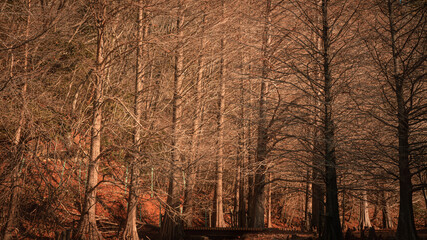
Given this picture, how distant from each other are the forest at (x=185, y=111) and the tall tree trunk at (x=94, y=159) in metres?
0.04

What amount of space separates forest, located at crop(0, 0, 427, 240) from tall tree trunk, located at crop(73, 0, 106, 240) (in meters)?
0.04

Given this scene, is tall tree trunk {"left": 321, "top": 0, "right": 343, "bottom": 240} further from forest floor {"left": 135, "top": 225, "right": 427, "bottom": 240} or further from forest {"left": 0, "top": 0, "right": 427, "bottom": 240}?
forest floor {"left": 135, "top": 225, "right": 427, "bottom": 240}

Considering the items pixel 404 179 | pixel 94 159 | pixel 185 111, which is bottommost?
pixel 404 179

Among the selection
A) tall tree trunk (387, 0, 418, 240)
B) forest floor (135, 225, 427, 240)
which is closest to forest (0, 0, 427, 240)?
tall tree trunk (387, 0, 418, 240)

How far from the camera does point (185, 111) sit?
16.2 metres

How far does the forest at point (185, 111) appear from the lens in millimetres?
9531

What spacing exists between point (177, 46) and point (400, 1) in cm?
701

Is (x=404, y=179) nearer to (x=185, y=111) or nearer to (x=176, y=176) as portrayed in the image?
(x=176, y=176)

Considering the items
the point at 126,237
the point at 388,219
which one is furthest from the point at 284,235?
the point at 388,219

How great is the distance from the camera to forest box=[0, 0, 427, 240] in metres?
9.53

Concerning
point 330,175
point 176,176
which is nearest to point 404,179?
point 330,175

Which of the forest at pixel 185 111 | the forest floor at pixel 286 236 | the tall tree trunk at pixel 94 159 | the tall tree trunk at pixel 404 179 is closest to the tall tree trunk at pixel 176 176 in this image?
the forest at pixel 185 111

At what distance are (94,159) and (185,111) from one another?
6.48 metres

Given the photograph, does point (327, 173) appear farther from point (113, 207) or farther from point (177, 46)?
point (113, 207)
